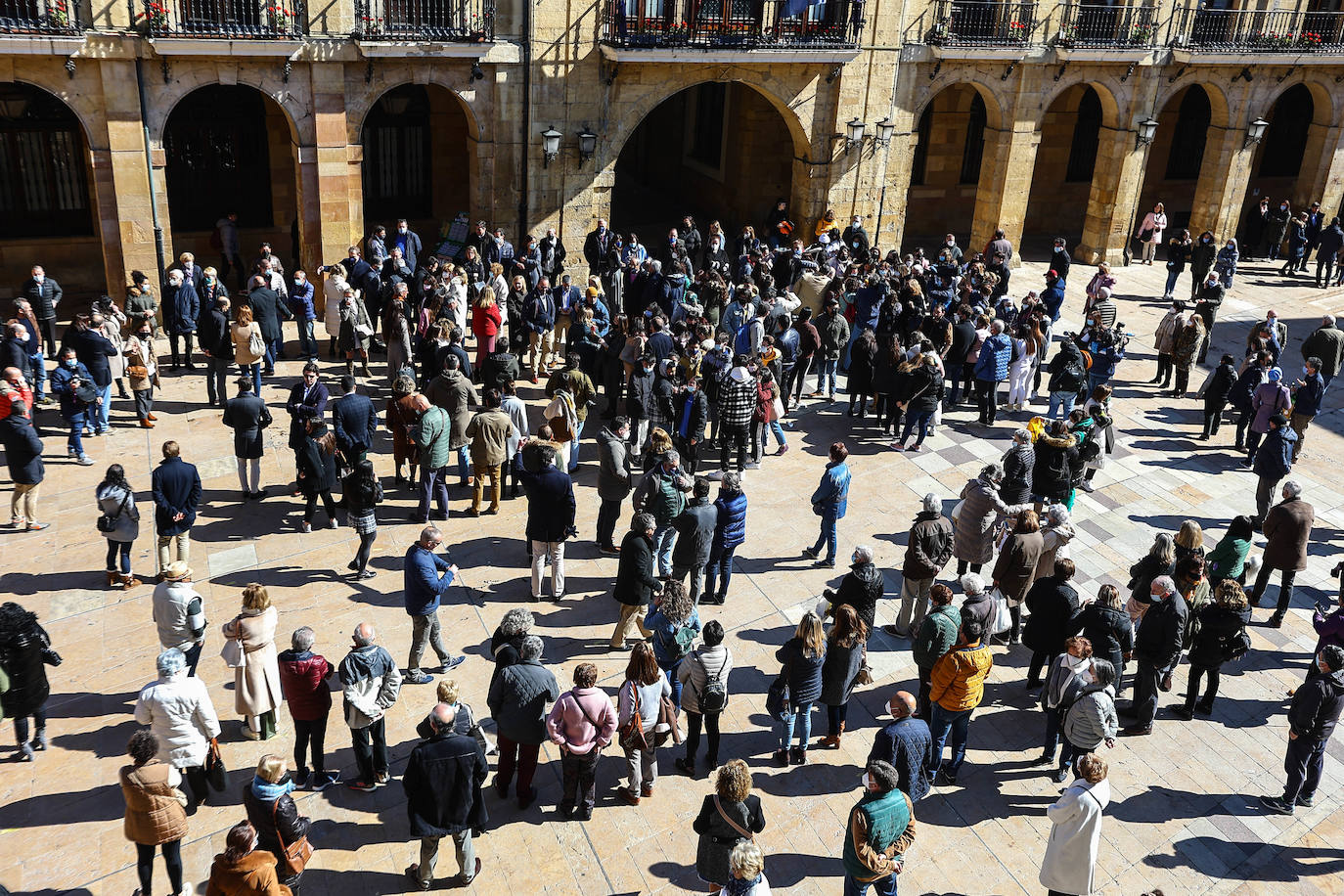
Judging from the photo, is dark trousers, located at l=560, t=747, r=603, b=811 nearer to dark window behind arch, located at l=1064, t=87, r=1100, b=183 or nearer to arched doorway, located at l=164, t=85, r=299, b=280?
arched doorway, located at l=164, t=85, r=299, b=280

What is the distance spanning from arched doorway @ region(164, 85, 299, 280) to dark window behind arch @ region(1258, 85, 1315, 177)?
84.0 feet

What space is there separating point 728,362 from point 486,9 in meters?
8.56

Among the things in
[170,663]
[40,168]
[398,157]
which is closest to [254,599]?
[170,663]

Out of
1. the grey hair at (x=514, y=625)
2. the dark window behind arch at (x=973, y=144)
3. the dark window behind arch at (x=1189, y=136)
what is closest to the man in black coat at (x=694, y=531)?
the grey hair at (x=514, y=625)

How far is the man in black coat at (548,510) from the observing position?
10883mm

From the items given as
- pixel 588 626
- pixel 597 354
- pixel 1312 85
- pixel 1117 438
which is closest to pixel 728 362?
pixel 597 354

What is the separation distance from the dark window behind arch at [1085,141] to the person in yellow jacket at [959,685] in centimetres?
2290

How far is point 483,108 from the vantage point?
1973 cm

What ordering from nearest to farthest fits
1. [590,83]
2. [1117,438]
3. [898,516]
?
[898,516], [1117,438], [590,83]

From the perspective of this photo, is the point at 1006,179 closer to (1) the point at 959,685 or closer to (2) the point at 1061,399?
(2) the point at 1061,399

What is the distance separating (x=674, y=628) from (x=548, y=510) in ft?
8.13

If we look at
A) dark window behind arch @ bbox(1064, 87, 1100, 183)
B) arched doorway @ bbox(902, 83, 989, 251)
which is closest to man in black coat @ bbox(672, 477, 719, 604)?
arched doorway @ bbox(902, 83, 989, 251)

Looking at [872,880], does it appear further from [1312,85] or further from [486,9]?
[1312,85]

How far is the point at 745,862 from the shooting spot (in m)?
6.59
